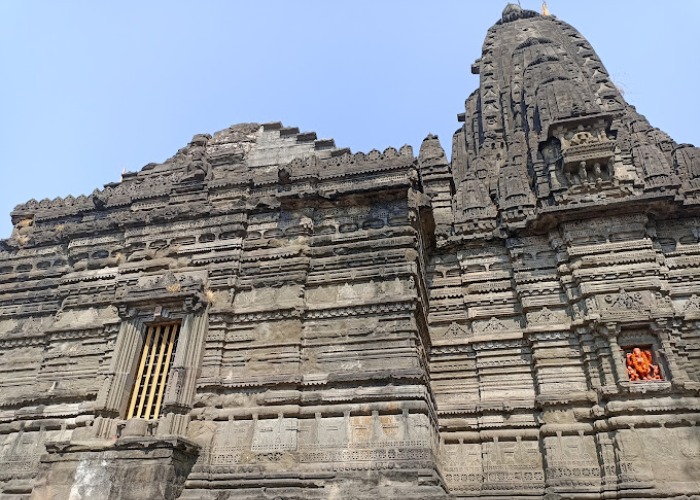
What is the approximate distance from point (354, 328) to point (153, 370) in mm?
5279

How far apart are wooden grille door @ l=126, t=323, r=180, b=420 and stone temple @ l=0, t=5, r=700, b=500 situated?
0.18 feet

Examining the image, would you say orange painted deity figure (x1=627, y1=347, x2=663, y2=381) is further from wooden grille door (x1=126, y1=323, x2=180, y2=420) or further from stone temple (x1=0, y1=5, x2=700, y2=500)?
wooden grille door (x1=126, y1=323, x2=180, y2=420)

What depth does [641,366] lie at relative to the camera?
1359 centimetres

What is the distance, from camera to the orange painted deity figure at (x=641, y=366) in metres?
13.4

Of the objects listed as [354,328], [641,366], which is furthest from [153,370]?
[641,366]

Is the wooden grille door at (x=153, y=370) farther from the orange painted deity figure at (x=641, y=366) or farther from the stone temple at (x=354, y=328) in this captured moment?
the orange painted deity figure at (x=641, y=366)

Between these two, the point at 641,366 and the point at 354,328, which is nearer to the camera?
the point at 354,328

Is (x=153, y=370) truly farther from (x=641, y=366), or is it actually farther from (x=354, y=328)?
(x=641, y=366)

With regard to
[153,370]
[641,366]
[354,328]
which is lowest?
[153,370]

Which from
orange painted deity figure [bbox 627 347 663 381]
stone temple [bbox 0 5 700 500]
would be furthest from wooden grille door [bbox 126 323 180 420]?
orange painted deity figure [bbox 627 347 663 381]

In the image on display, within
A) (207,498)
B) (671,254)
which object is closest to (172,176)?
(207,498)

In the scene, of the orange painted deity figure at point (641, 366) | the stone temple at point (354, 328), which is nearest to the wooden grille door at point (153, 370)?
the stone temple at point (354, 328)

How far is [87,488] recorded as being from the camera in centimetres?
1129

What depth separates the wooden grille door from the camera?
13195 mm
